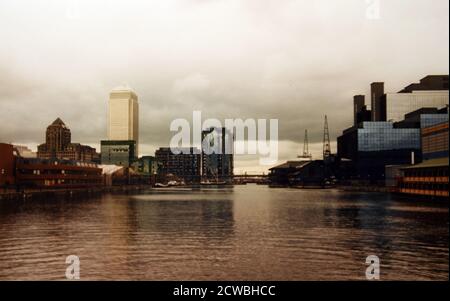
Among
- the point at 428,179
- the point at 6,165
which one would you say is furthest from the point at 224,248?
the point at 6,165

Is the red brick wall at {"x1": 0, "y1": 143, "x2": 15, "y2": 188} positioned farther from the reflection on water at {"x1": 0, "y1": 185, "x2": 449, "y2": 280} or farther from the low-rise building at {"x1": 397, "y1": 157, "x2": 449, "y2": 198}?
the low-rise building at {"x1": 397, "y1": 157, "x2": 449, "y2": 198}

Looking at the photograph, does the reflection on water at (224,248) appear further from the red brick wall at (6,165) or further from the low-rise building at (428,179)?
the red brick wall at (6,165)

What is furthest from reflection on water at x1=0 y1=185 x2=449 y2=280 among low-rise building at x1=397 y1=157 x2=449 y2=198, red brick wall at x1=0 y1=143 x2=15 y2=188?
red brick wall at x1=0 y1=143 x2=15 y2=188

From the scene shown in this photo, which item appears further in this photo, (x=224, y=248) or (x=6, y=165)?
(x=6, y=165)

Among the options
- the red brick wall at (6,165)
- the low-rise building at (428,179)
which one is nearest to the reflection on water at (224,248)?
the low-rise building at (428,179)

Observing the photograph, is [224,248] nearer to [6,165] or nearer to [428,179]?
[428,179]

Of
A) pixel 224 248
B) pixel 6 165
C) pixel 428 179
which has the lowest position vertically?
pixel 224 248

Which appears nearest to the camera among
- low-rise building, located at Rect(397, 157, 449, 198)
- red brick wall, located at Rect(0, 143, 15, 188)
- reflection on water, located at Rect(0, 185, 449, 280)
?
reflection on water, located at Rect(0, 185, 449, 280)

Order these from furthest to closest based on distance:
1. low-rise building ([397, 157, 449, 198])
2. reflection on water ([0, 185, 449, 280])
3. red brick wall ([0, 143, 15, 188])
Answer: red brick wall ([0, 143, 15, 188]), low-rise building ([397, 157, 449, 198]), reflection on water ([0, 185, 449, 280])

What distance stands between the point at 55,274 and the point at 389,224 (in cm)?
4995

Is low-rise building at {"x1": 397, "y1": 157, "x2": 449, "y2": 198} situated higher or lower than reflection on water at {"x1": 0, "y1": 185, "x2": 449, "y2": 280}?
higher
